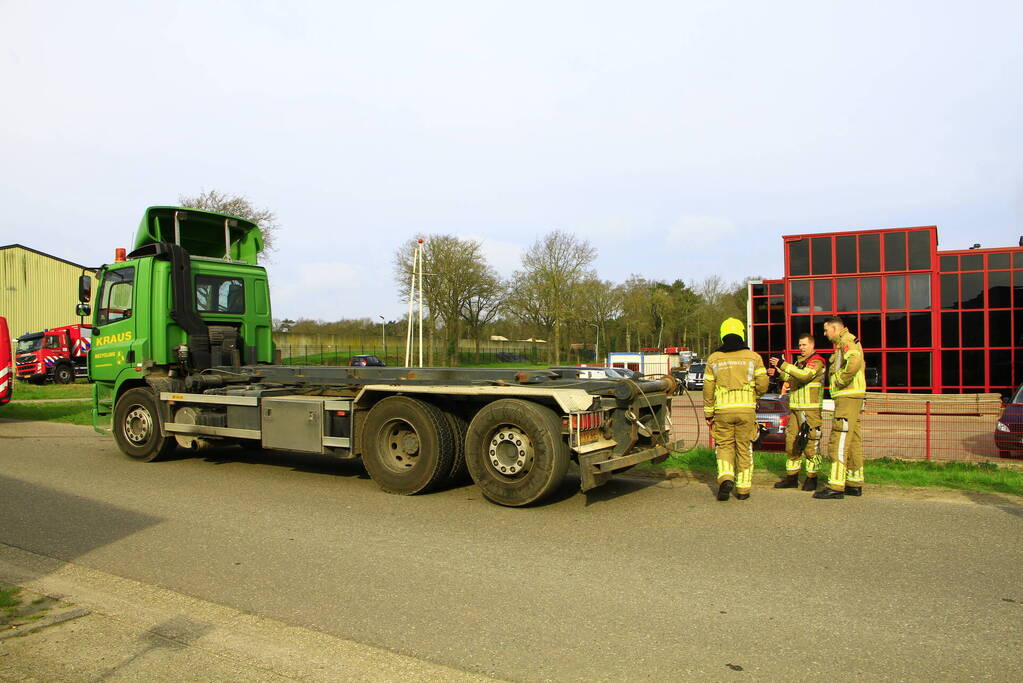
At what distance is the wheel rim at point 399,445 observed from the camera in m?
7.74

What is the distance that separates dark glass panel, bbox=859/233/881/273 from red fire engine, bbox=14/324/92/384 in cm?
3419

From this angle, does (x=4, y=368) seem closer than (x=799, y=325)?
Yes

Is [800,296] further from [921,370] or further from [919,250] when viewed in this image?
[921,370]

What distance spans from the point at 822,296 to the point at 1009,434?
19.4 m

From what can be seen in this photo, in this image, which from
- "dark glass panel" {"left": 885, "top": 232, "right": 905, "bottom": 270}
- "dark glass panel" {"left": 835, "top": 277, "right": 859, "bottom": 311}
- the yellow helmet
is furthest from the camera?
"dark glass panel" {"left": 835, "top": 277, "right": 859, "bottom": 311}

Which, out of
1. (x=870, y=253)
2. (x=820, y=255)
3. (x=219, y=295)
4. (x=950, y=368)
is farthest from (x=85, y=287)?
(x=950, y=368)

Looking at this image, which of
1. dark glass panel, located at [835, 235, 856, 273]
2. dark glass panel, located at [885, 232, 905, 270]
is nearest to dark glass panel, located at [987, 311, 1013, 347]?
dark glass panel, located at [885, 232, 905, 270]

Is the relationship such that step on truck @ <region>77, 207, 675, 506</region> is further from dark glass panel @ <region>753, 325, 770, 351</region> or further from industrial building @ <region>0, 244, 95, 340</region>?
industrial building @ <region>0, 244, 95, 340</region>

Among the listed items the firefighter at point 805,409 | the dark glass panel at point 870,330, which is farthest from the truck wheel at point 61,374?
the firefighter at point 805,409

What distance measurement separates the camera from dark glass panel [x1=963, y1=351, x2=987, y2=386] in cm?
2705

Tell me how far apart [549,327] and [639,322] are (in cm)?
1028

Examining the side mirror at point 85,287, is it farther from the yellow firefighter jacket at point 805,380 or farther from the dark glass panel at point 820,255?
the dark glass panel at point 820,255

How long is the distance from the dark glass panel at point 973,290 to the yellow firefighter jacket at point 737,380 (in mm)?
24849

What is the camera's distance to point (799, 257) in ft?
96.3
